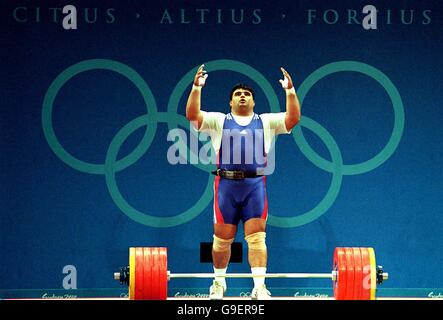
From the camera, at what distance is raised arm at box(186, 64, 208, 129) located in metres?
7.27

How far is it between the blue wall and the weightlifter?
42.8 inches

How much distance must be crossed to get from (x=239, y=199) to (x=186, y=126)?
4.44 ft

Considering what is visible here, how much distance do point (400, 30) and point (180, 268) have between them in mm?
2783

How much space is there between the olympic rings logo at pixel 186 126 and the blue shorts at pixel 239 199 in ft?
3.74

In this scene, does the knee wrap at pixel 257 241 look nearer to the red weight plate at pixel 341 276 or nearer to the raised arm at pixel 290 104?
the red weight plate at pixel 341 276

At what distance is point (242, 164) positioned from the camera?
7.38 meters

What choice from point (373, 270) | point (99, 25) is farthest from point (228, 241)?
point (99, 25)

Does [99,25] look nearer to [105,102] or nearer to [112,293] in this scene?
[105,102]

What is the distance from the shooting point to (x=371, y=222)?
863cm

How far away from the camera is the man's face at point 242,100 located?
747 cm

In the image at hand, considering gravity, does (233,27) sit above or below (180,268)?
above

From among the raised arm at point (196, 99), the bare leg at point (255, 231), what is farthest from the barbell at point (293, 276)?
the raised arm at point (196, 99)

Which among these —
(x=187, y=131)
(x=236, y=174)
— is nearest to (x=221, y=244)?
(x=236, y=174)

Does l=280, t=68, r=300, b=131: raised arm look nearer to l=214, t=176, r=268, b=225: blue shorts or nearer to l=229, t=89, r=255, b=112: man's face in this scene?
l=229, t=89, r=255, b=112: man's face
